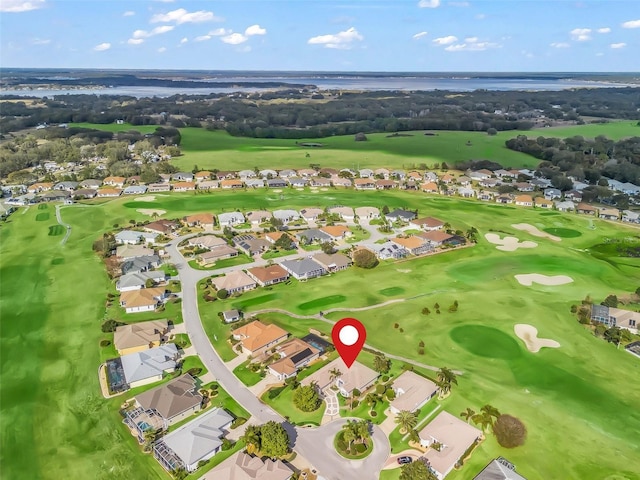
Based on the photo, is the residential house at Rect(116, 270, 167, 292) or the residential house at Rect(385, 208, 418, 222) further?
the residential house at Rect(385, 208, 418, 222)

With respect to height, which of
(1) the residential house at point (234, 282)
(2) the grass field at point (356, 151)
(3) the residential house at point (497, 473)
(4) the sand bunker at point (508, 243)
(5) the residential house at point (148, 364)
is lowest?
(5) the residential house at point (148, 364)

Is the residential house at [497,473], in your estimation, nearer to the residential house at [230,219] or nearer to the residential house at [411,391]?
the residential house at [411,391]

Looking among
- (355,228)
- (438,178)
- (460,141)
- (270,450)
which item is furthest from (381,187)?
(270,450)

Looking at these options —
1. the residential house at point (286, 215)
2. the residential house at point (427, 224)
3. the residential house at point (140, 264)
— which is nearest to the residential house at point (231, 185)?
the residential house at point (286, 215)

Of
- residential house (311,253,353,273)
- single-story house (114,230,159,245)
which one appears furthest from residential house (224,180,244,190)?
residential house (311,253,353,273)

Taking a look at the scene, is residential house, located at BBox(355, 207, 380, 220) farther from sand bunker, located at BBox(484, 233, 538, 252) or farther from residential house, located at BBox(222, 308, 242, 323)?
residential house, located at BBox(222, 308, 242, 323)

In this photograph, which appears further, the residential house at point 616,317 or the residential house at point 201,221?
the residential house at point 201,221

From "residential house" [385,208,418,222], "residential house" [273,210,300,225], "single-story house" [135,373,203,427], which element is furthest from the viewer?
"residential house" [273,210,300,225]
